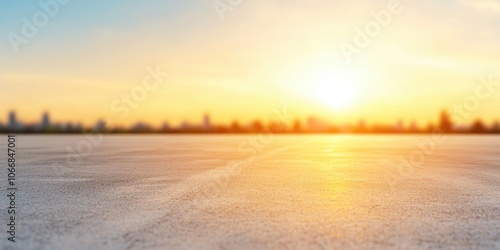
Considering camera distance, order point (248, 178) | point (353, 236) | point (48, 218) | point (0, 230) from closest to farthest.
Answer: point (353, 236) < point (0, 230) < point (48, 218) < point (248, 178)

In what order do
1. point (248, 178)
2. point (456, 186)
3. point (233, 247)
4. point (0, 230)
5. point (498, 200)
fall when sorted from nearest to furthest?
point (233, 247) < point (0, 230) < point (498, 200) < point (456, 186) < point (248, 178)

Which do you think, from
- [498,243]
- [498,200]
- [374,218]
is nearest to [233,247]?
[374,218]

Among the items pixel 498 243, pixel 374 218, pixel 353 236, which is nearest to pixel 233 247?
pixel 353 236

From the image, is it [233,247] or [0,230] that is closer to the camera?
[233,247]

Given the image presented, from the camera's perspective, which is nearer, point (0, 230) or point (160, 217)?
point (0, 230)

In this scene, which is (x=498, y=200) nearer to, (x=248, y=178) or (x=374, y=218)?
(x=374, y=218)

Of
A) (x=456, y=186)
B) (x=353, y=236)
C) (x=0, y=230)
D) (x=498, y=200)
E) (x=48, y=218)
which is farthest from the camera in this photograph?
(x=456, y=186)

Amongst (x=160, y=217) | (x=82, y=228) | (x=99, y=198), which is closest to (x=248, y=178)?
(x=99, y=198)

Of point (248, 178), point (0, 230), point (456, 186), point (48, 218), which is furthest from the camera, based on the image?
point (248, 178)

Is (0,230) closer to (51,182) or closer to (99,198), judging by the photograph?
(99,198)
